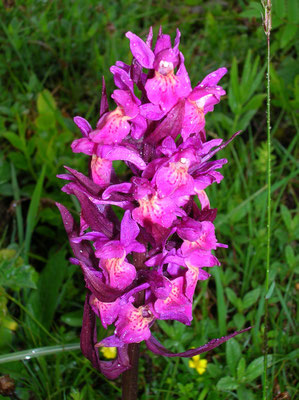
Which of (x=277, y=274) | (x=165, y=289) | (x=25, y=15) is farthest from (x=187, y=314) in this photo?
(x=25, y=15)

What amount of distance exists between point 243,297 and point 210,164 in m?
0.93

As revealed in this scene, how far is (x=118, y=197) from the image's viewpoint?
111 cm

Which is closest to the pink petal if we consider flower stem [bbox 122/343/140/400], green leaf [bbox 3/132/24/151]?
flower stem [bbox 122/343/140/400]

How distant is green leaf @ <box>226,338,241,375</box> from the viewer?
165 cm

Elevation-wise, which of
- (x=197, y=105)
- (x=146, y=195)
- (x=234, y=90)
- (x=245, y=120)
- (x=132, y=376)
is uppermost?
(x=197, y=105)

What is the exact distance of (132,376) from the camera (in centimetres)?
136

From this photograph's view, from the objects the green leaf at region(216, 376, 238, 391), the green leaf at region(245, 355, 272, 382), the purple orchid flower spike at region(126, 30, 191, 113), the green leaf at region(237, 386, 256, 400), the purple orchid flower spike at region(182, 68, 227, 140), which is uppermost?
the purple orchid flower spike at region(126, 30, 191, 113)

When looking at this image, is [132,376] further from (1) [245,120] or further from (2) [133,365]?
(1) [245,120]

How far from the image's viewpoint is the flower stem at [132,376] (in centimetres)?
131

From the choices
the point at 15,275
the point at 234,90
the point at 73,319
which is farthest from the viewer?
the point at 234,90

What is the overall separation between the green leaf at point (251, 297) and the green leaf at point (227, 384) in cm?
31

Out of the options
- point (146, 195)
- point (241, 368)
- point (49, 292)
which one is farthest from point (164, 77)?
point (49, 292)

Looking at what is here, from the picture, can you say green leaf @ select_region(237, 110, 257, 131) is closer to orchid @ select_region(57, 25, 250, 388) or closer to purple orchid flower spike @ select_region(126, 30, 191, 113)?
orchid @ select_region(57, 25, 250, 388)

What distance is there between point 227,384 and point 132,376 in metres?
0.38
